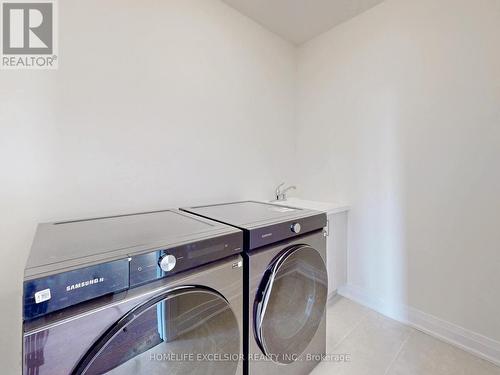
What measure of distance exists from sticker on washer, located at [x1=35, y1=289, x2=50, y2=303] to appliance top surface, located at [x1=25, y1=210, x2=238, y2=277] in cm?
6

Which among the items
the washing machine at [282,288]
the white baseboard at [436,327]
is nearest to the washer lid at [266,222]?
the washing machine at [282,288]

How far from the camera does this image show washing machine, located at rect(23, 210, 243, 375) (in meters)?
0.61

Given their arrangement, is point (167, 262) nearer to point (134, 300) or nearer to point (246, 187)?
point (134, 300)

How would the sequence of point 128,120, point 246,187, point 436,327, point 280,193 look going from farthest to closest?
point 280,193, point 246,187, point 436,327, point 128,120

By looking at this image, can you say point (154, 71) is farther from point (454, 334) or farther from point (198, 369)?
point (454, 334)

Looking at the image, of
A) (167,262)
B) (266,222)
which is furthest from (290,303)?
(167,262)

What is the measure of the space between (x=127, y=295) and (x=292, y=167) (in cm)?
211

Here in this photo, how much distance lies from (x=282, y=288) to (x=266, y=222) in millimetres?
341

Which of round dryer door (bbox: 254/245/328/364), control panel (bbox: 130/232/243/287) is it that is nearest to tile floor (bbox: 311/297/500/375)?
round dryer door (bbox: 254/245/328/364)

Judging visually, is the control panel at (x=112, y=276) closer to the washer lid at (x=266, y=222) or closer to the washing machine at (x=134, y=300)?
the washing machine at (x=134, y=300)

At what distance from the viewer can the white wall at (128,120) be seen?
1153 mm

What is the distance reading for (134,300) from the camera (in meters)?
0.73

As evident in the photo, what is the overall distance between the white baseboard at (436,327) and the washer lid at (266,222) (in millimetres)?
1140

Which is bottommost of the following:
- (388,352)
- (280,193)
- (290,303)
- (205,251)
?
(388,352)
